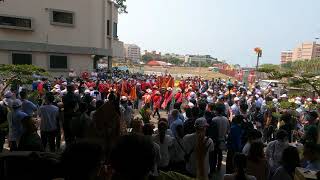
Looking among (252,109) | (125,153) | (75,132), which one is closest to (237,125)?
(75,132)

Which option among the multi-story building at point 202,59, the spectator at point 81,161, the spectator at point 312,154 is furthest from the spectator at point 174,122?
the multi-story building at point 202,59

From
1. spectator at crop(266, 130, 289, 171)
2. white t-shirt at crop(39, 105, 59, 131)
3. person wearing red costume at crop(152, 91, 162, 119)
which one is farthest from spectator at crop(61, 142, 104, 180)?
person wearing red costume at crop(152, 91, 162, 119)

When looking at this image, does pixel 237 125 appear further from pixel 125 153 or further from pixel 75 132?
pixel 125 153

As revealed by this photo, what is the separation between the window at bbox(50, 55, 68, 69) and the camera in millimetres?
28984

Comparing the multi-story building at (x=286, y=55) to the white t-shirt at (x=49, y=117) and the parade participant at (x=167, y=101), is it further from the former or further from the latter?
the white t-shirt at (x=49, y=117)

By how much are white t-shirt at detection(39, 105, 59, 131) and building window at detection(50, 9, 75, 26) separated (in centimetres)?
2181

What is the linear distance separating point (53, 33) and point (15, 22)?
2.88m

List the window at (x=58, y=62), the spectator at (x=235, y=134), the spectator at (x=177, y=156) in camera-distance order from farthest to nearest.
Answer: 1. the window at (x=58, y=62)
2. the spectator at (x=235, y=134)
3. the spectator at (x=177, y=156)

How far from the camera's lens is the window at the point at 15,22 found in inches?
1059

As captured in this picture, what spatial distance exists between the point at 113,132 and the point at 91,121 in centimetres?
67

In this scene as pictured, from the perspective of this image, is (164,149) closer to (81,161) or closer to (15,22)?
(81,161)

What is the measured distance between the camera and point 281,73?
10953 mm

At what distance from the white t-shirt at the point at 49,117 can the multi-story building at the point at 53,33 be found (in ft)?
68.0

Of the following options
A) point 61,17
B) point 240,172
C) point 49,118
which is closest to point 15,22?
point 61,17
